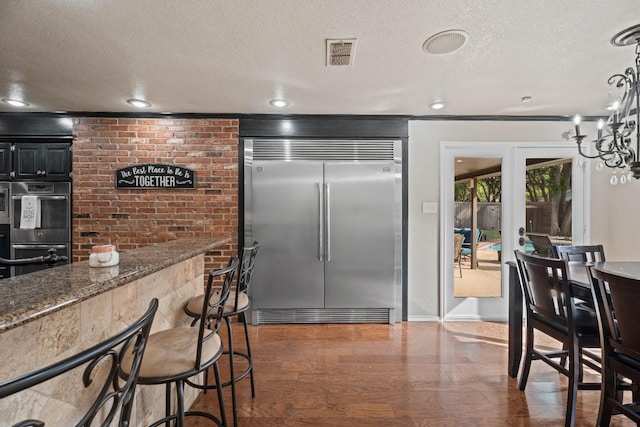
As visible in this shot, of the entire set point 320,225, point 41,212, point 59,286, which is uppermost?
point 41,212

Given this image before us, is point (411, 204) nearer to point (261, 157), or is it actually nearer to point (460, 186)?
point (460, 186)

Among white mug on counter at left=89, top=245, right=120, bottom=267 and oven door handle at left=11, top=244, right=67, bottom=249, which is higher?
white mug on counter at left=89, top=245, right=120, bottom=267

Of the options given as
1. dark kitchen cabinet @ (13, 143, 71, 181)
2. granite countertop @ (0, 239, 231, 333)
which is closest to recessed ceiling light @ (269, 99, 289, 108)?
granite countertop @ (0, 239, 231, 333)

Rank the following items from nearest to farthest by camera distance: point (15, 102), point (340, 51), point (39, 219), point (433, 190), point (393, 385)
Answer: point (340, 51), point (393, 385), point (15, 102), point (39, 219), point (433, 190)

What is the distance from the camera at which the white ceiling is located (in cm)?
164

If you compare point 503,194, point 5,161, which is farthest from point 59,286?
point 503,194

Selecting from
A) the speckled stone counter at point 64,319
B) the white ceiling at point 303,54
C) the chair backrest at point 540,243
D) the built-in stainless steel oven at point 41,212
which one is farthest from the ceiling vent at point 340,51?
the built-in stainless steel oven at point 41,212

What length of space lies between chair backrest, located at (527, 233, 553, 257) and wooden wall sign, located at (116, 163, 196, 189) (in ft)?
12.3

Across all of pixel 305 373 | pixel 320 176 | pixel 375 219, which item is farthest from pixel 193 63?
pixel 305 373

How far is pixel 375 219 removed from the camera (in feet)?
11.2

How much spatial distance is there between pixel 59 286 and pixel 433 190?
329 centimetres

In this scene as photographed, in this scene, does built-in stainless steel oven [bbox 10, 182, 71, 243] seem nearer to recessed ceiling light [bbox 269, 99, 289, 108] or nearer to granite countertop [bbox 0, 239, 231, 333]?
recessed ceiling light [bbox 269, 99, 289, 108]

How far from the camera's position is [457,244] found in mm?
3527

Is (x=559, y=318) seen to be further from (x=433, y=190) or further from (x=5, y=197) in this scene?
(x=5, y=197)
